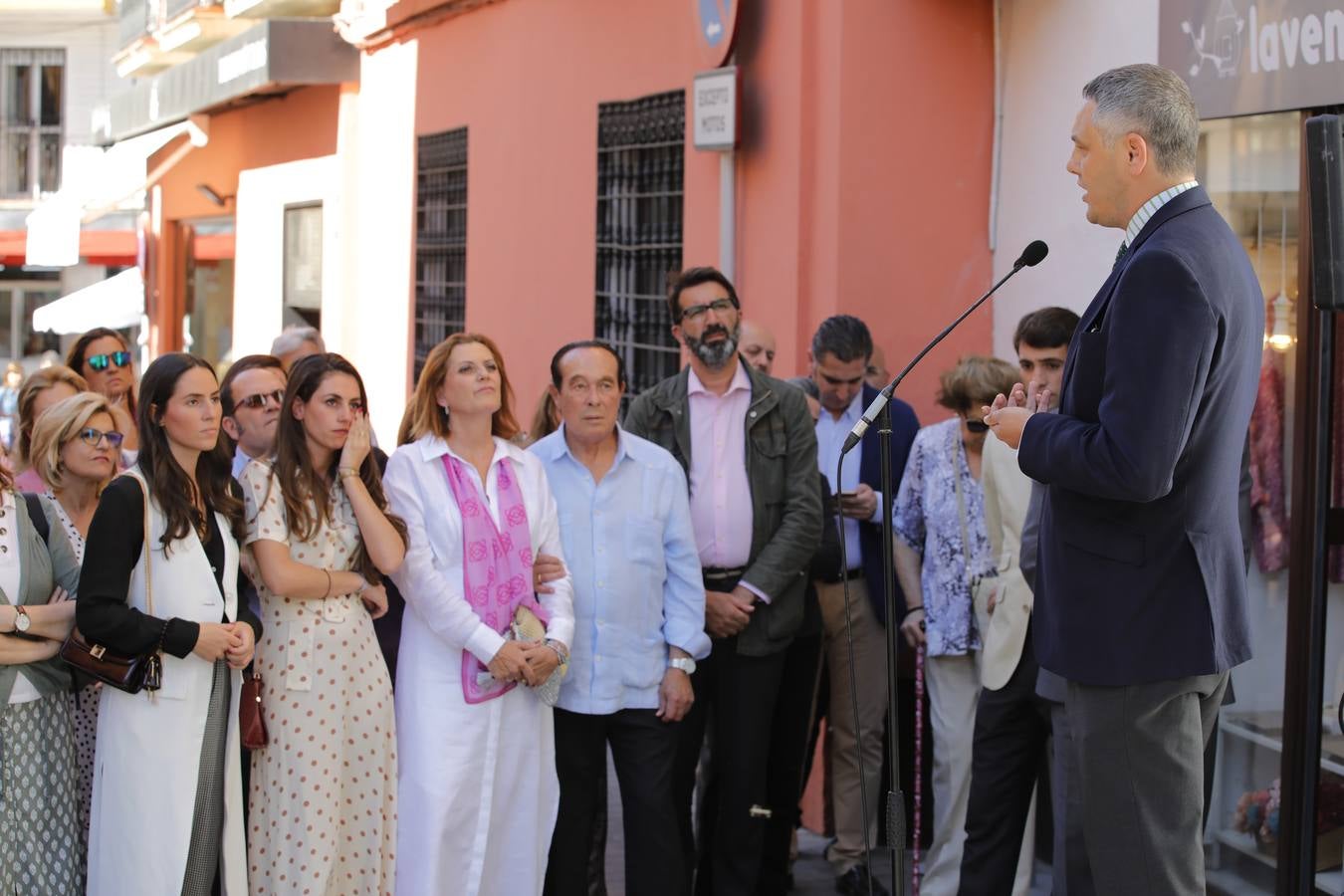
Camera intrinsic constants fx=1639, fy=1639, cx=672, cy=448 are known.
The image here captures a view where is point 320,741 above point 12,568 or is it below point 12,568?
below

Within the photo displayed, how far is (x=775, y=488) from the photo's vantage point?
18.3 ft

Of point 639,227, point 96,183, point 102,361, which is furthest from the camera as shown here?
point 96,183

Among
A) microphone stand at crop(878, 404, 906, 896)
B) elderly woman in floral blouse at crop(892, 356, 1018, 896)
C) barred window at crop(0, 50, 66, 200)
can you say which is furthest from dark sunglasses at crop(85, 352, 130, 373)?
barred window at crop(0, 50, 66, 200)

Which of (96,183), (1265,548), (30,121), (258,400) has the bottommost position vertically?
(1265,548)

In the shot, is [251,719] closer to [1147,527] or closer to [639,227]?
[1147,527]

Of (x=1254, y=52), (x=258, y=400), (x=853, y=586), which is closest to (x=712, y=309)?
(x=853, y=586)

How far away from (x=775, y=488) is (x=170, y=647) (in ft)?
6.82

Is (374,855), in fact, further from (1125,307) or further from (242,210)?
(242,210)

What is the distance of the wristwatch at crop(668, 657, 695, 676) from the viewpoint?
5277 mm

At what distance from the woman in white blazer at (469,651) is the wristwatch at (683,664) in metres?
0.40

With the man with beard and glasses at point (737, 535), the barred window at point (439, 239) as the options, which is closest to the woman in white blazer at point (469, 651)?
the man with beard and glasses at point (737, 535)

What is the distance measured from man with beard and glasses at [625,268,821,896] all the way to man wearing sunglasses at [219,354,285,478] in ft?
4.27

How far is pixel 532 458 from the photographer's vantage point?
5191 mm

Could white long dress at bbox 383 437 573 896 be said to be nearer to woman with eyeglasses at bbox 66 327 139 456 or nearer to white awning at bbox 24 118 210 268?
woman with eyeglasses at bbox 66 327 139 456
